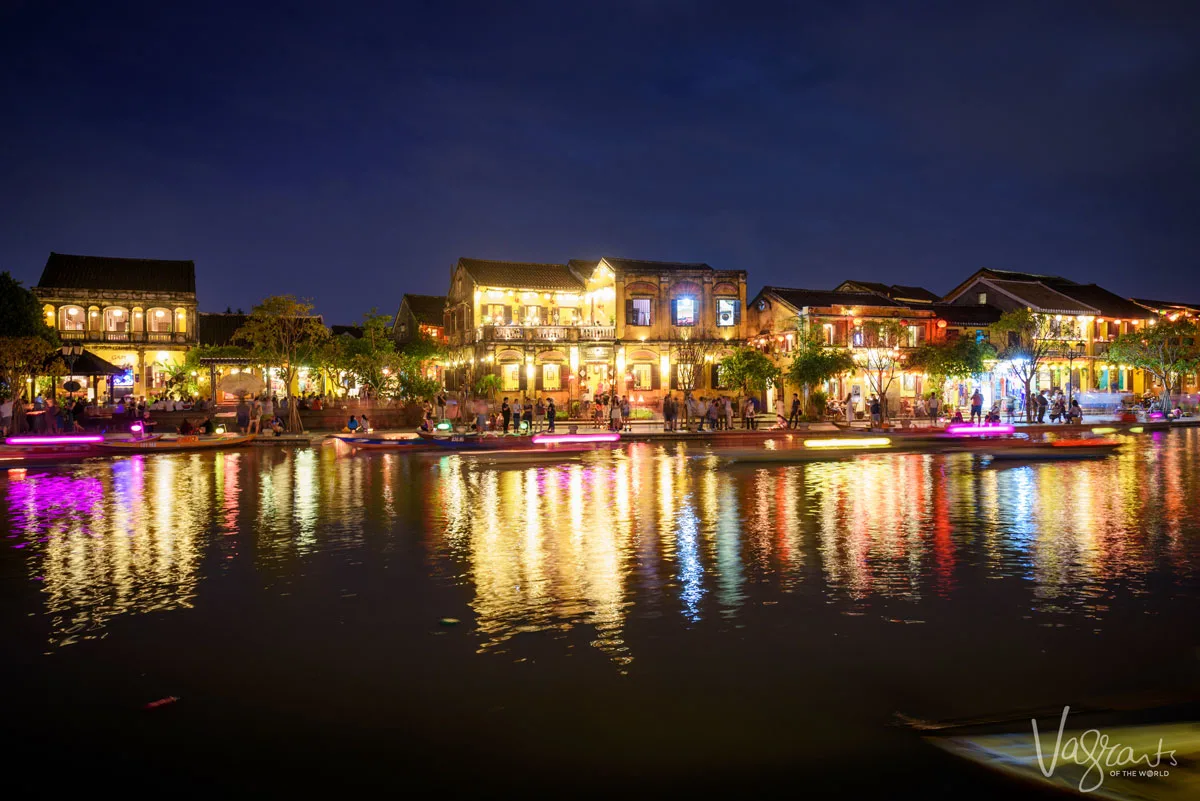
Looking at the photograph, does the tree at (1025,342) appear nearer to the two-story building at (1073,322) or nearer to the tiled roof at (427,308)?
the two-story building at (1073,322)

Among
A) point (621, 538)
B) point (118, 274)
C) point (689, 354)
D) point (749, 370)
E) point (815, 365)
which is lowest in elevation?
point (621, 538)

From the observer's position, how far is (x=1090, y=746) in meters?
4.84

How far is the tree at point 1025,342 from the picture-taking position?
1943 inches

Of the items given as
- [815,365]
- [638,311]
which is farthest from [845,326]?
[638,311]

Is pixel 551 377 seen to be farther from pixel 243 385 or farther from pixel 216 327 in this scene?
pixel 216 327

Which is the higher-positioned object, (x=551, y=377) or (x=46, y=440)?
(x=551, y=377)

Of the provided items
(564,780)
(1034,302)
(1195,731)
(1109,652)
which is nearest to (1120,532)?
(1109,652)

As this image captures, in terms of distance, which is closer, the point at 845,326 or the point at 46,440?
the point at 46,440

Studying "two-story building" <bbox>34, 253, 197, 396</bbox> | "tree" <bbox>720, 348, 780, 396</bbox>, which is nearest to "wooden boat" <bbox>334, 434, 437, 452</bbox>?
"tree" <bbox>720, 348, 780, 396</bbox>

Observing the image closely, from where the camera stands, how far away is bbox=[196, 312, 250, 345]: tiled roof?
207 feet

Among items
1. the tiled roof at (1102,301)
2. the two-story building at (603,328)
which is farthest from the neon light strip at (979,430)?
the tiled roof at (1102,301)

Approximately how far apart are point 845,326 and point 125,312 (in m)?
48.4

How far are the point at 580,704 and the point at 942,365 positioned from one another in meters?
46.0

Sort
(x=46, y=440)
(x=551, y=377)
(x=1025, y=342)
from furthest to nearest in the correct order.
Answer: (x=1025, y=342), (x=551, y=377), (x=46, y=440)
